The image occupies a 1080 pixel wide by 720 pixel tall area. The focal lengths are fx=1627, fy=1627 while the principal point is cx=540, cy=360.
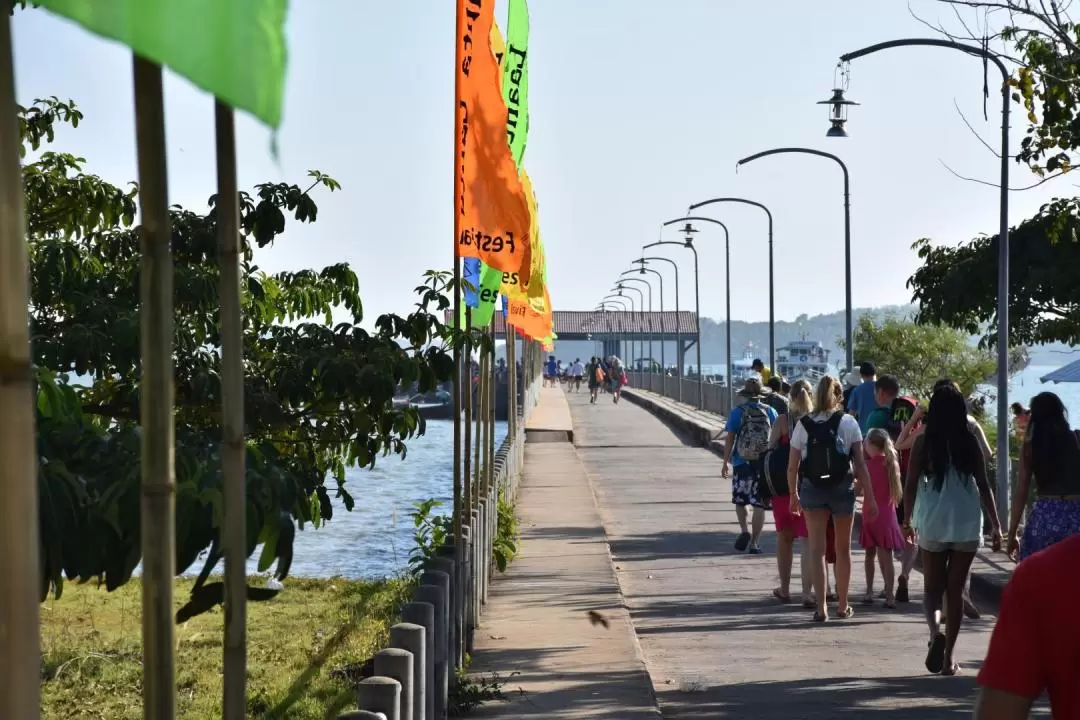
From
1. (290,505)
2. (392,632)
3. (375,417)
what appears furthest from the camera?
(375,417)

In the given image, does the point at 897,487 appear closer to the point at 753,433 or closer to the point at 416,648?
the point at 753,433

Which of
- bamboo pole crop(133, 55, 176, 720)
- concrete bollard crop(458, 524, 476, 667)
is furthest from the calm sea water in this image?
bamboo pole crop(133, 55, 176, 720)

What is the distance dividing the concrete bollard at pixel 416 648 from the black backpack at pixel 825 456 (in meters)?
5.53

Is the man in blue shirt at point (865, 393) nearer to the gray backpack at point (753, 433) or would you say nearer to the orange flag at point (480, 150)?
the gray backpack at point (753, 433)

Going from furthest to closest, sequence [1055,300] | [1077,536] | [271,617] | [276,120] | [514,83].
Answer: [1055,300], [271,617], [514,83], [1077,536], [276,120]

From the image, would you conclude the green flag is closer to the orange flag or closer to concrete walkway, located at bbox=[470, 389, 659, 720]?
concrete walkway, located at bbox=[470, 389, 659, 720]

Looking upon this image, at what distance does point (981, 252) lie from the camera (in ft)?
87.2

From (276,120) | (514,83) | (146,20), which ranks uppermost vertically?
(514,83)

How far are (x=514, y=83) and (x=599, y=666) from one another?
16.4 ft

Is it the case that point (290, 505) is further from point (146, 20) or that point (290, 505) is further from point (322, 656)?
point (322, 656)

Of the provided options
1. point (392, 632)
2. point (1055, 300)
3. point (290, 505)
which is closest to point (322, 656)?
point (392, 632)

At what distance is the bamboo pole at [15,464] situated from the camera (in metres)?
1.85

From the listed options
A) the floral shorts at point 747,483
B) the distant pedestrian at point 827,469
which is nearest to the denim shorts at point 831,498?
the distant pedestrian at point 827,469

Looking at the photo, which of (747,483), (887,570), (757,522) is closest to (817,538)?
(887,570)
